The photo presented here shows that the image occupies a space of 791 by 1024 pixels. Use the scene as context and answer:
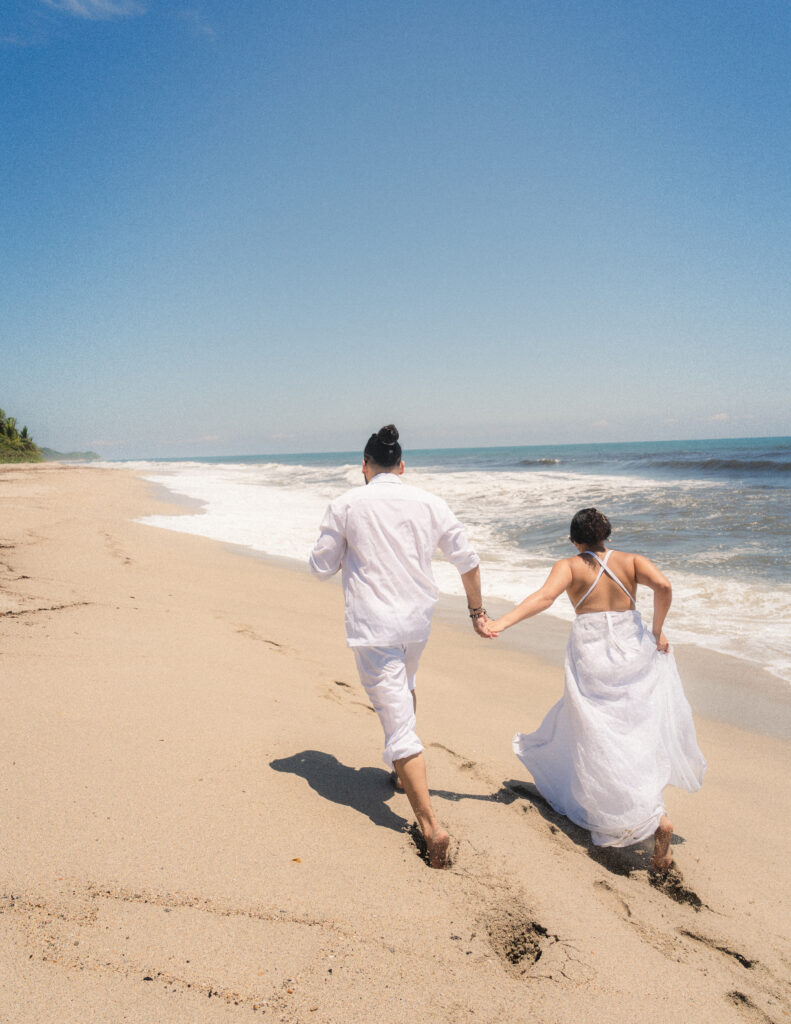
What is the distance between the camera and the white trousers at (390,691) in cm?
257

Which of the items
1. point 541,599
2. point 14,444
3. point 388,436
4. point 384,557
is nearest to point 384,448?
point 388,436

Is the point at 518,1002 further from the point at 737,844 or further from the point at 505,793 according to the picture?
the point at 737,844

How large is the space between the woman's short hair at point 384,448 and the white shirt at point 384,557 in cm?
12

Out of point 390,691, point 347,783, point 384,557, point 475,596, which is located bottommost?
point 347,783

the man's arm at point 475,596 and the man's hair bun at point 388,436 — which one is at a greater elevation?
the man's hair bun at point 388,436

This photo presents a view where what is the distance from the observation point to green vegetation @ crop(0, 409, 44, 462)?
50844 millimetres

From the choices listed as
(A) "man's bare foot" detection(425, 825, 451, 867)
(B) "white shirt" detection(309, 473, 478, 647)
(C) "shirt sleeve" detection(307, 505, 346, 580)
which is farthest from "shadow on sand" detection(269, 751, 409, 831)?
(C) "shirt sleeve" detection(307, 505, 346, 580)

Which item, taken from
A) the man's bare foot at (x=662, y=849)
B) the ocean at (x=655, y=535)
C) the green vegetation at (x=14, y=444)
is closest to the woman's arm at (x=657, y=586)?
the man's bare foot at (x=662, y=849)

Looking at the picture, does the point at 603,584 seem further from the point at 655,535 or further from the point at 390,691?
the point at 655,535

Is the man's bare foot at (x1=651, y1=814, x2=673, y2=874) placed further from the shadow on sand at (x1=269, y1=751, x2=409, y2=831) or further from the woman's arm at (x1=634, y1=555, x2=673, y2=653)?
the shadow on sand at (x1=269, y1=751, x2=409, y2=831)

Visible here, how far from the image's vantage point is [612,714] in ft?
9.33

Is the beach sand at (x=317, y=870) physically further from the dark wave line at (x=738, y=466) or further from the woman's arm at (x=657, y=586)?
the dark wave line at (x=738, y=466)

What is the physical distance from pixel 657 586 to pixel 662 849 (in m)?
1.24

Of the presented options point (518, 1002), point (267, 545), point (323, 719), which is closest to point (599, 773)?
point (518, 1002)
